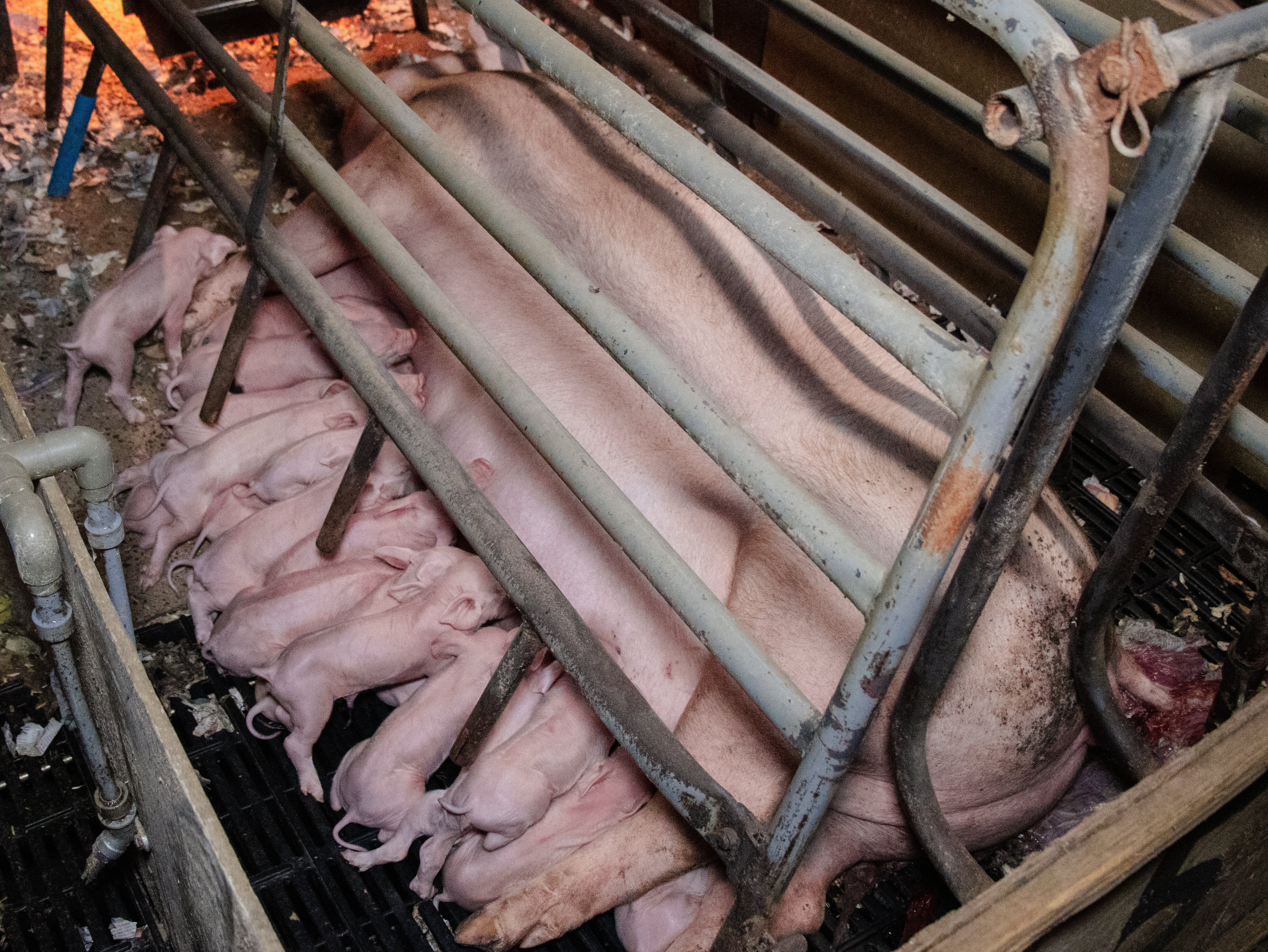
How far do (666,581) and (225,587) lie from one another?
1.25m

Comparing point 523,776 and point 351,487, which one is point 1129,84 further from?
point 351,487

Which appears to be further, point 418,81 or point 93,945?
point 418,81

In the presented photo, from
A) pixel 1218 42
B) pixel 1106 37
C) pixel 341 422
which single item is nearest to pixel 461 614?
pixel 341 422

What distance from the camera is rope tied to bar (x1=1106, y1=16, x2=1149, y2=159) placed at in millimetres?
879

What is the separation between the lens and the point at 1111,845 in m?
1.16

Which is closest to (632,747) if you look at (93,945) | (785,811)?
(785,811)

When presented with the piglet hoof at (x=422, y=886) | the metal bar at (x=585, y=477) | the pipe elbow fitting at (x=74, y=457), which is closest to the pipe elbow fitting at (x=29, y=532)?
the pipe elbow fitting at (x=74, y=457)

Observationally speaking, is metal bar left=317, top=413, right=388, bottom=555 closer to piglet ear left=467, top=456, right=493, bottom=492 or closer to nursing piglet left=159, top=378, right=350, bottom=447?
piglet ear left=467, top=456, right=493, bottom=492

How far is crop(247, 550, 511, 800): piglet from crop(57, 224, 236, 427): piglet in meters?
1.02

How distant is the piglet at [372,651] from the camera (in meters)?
2.00

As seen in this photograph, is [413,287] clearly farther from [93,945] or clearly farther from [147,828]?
[93,945]

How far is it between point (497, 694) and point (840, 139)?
1.24 meters

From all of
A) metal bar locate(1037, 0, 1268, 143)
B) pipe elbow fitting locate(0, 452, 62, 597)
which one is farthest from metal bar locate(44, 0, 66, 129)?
metal bar locate(1037, 0, 1268, 143)

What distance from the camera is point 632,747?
4.89 feet
